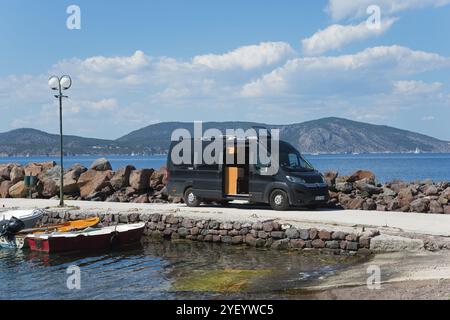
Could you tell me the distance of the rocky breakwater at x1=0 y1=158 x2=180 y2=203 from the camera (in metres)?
26.2

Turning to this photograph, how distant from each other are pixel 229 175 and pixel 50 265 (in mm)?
7286

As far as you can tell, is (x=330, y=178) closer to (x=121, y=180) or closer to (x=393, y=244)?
(x=121, y=180)

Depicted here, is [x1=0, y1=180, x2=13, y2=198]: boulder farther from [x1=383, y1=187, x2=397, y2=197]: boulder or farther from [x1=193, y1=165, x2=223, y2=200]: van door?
[x1=383, y1=187, x2=397, y2=197]: boulder

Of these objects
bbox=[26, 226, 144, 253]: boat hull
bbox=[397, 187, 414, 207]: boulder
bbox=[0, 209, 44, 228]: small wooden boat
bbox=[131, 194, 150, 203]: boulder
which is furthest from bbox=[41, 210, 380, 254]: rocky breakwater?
bbox=[397, 187, 414, 207]: boulder

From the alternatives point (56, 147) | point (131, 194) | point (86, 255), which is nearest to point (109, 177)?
point (131, 194)

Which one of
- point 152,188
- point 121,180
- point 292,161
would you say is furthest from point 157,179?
point 292,161

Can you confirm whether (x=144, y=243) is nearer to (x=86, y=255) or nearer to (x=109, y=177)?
(x=86, y=255)

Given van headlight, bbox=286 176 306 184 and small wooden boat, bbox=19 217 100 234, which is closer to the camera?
small wooden boat, bbox=19 217 100 234

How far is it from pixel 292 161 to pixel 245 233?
151 inches

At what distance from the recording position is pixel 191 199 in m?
20.3

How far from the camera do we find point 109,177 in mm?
28375

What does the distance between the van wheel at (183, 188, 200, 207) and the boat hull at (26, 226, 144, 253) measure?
3589mm

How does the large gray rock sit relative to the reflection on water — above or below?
above

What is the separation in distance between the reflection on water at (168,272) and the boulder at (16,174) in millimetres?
14732
